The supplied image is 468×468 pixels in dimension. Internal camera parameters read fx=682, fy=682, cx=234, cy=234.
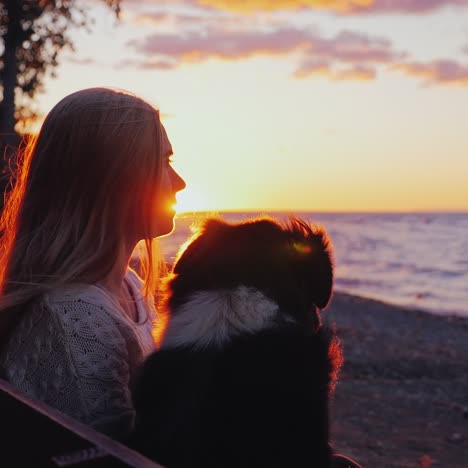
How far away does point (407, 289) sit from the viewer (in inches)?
1088

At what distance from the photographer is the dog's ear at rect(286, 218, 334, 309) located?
2.51 meters

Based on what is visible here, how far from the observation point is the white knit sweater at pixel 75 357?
2.14m

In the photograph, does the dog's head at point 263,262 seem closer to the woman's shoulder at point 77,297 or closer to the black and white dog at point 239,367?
the black and white dog at point 239,367

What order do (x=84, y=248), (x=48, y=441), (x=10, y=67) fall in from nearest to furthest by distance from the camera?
(x=48, y=441) < (x=84, y=248) < (x=10, y=67)

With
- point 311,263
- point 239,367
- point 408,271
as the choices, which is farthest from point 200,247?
point 408,271

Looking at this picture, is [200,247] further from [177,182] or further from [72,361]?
[72,361]

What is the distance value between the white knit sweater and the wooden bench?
479 mm

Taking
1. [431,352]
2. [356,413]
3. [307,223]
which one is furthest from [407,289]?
[307,223]

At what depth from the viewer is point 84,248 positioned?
2.33m

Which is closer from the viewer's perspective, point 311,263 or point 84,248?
point 84,248

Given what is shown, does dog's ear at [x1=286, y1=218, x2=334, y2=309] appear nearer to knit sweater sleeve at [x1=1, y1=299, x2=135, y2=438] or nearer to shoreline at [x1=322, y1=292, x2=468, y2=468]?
shoreline at [x1=322, y1=292, x2=468, y2=468]

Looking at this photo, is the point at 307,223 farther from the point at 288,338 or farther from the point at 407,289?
the point at 407,289

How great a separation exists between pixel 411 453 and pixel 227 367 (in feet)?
16.6

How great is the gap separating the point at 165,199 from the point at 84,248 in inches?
13.8
